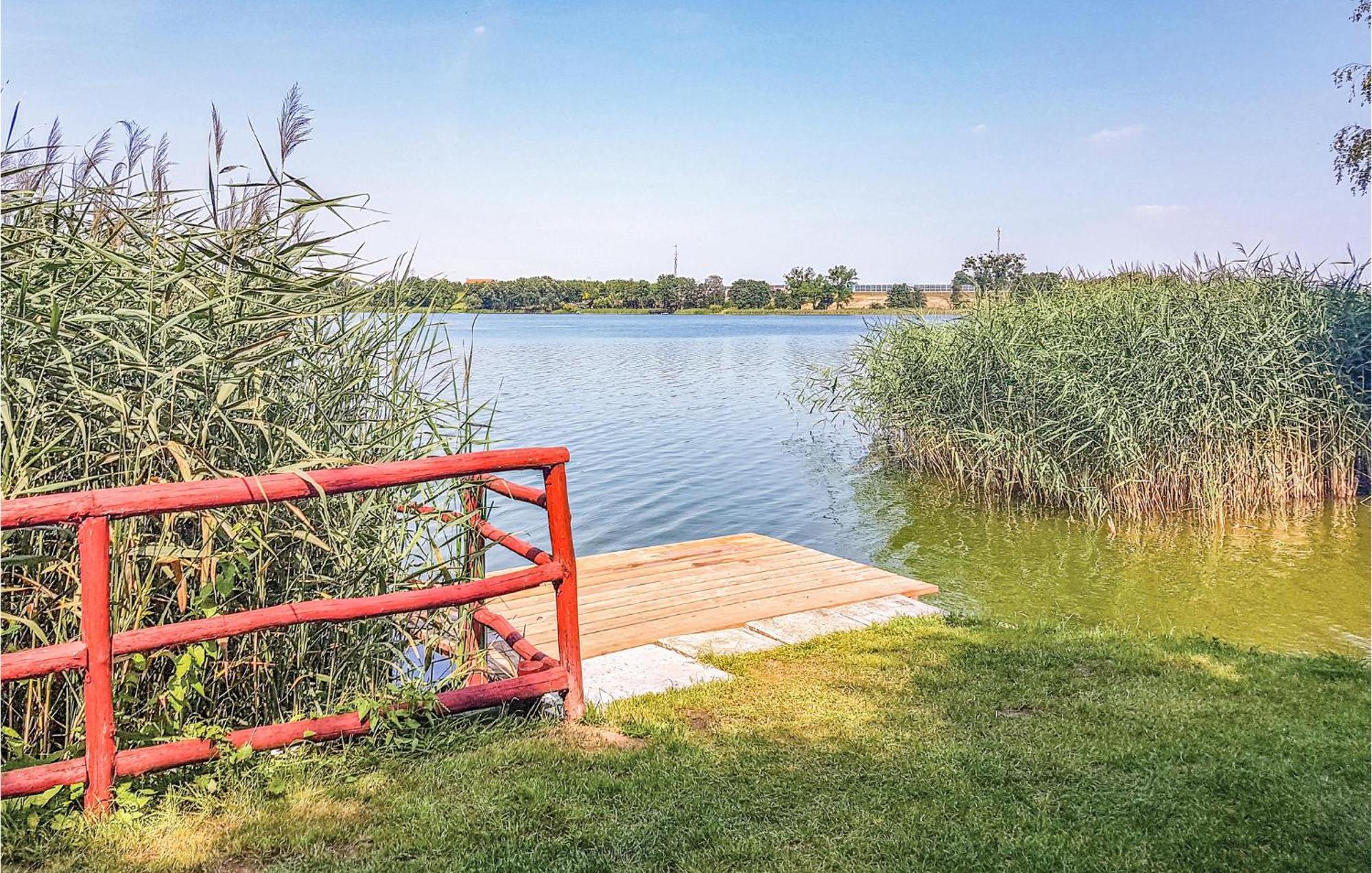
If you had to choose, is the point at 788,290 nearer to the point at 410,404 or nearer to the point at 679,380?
the point at 679,380

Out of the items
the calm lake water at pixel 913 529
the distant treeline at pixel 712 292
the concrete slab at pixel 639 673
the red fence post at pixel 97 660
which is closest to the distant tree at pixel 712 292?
the distant treeline at pixel 712 292

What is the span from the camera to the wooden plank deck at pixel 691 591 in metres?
5.52

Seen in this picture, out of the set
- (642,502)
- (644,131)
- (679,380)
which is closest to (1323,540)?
(642,502)

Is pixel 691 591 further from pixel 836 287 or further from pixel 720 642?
pixel 836 287

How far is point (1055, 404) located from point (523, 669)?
7.61 m

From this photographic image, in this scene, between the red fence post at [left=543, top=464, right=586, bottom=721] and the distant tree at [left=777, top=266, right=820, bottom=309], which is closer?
the red fence post at [left=543, top=464, right=586, bottom=721]

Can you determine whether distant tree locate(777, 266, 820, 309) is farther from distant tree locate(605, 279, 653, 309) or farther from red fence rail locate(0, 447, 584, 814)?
red fence rail locate(0, 447, 584, 814)

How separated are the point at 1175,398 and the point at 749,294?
9281cm

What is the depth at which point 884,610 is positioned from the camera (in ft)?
19.6

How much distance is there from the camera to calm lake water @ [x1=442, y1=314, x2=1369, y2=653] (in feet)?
24.2

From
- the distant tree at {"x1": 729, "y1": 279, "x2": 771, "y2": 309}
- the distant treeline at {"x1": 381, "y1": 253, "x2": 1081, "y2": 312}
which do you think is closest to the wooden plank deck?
the distant treeline at {"x1": 381, "y1": 253, "x2": 1081, "y2": 312}

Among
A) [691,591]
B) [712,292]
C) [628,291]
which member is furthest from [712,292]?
[691,591]

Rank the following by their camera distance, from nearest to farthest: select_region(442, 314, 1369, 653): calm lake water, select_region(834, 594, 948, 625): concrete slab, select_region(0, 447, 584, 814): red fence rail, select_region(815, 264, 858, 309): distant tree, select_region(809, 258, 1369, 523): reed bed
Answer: select_region(0, 447, 584, 814): red fence rail → select_region(834, 594, 948, 625): concrete slab → select_region(442, 314, 1369, 653): calm lake water → select_region(809, 258, 1369, 523): reed bed → select_region(815, 264, 858, 309): distant tree

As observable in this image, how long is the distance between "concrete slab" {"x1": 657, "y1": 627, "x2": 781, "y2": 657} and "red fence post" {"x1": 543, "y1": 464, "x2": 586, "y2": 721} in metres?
1.21
